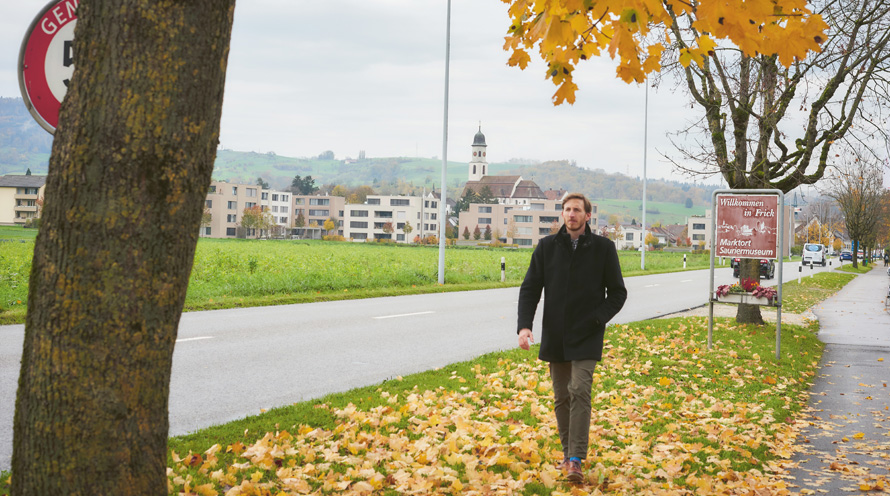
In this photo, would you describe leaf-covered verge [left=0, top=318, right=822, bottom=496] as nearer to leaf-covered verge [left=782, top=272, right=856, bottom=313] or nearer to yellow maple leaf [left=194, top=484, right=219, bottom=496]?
yellow maple leaf [left=194, top=484, right=219, bottom=496]

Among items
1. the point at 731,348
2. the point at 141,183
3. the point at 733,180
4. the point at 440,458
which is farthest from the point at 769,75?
the point at 141,183

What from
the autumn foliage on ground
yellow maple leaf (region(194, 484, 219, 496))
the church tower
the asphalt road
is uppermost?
the church tower

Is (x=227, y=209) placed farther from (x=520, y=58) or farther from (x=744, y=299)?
(x=520, y=58)

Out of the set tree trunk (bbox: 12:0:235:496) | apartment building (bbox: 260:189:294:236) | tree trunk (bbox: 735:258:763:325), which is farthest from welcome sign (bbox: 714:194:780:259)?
apartment building (bbox: 260:189:294:236)

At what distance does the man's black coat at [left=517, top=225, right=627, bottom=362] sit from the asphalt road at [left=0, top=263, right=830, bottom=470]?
318 centimetres

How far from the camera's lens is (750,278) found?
42.8 ft

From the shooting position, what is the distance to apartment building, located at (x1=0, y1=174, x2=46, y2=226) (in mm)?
109062

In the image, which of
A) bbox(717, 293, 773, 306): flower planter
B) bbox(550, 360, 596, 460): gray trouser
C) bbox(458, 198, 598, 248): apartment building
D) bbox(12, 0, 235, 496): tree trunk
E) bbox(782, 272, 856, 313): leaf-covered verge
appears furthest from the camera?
bbox(458, 198, 598, 248): apartment building

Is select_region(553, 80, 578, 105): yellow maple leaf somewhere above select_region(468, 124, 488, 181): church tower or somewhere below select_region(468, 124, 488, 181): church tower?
below

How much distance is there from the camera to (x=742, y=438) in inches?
235

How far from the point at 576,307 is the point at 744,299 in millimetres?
7476

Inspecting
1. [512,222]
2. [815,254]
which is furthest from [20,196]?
[815,254]

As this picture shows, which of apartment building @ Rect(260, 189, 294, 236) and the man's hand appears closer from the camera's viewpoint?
the man's hand

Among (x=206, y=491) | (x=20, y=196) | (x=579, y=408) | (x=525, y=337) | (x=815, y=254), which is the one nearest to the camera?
(x=206, y=491)
